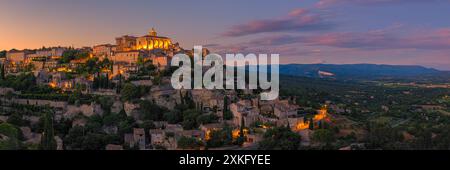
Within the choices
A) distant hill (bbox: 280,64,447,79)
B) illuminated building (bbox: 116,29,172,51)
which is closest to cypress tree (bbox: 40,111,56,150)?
illuminated building (bbox: 116,29,172,51)

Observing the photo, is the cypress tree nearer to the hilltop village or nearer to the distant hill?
the hilltop village

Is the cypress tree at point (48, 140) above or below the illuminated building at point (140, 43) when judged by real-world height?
below

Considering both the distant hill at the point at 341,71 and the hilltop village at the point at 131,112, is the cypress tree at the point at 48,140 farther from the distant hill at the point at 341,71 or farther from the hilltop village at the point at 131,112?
the distant hill at the point at 341,71

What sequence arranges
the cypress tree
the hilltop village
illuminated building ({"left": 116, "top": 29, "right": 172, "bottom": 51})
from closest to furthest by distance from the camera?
1. the cypress tree
2. the hilltop village
3. illuminated building ({"left": 116, "top": 29, "right": 172, "bottom": 51})

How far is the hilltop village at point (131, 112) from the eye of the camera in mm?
24375

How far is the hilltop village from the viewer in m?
24.4

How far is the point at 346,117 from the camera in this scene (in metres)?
36.5

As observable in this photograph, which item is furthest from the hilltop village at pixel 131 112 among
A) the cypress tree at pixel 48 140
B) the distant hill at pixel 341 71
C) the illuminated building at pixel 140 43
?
the distant hill at pixel 341 71

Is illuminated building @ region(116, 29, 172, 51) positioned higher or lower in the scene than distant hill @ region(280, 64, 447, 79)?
higher

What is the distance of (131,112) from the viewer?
29875 millimetres

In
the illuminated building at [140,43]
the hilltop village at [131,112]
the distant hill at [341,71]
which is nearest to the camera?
the hilltop village at [131,112]

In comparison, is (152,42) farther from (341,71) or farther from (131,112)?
(341,71)

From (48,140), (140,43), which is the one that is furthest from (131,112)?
(140,43)

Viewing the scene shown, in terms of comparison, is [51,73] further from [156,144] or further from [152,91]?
[156,144]
